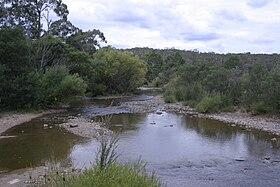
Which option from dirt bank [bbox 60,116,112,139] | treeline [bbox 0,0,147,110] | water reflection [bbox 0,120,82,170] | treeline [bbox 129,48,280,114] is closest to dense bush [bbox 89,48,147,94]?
treeline [bbox 0,0,147,110]

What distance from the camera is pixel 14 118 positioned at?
26.7 m

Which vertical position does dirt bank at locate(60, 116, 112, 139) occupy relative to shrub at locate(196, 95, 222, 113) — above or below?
below

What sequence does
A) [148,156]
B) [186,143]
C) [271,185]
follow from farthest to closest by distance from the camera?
[186,143], [148,156], [271,185]

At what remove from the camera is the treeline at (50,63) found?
2905 cm

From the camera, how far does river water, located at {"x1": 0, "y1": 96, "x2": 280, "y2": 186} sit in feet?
45.8

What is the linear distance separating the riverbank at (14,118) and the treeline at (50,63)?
1.36m

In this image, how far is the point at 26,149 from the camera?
17484mm

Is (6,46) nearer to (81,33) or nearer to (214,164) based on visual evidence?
(214,164)

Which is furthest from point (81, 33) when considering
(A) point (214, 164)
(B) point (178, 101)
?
(A) point (214, 164)

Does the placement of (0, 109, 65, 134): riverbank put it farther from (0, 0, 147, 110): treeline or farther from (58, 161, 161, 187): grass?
(58, 161, 161, 187): grass

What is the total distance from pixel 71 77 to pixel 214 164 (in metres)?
21.3

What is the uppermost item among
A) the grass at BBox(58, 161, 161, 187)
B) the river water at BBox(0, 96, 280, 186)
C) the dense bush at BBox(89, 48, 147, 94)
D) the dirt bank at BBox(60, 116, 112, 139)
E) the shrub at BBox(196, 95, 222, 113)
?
the dense bush at BBox(89, 48, 147, 94)

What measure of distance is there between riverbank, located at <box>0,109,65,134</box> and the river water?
772 millimetres

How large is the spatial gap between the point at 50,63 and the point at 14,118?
46.2ft
